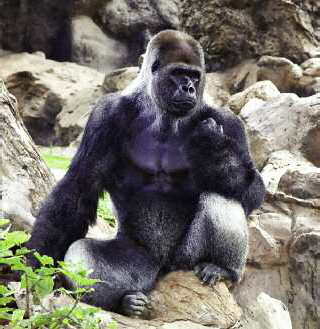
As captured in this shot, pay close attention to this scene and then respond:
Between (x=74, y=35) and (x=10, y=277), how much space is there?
33.2ft

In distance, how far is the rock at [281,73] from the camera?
8.15 meters

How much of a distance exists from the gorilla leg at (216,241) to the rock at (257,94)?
132 inches

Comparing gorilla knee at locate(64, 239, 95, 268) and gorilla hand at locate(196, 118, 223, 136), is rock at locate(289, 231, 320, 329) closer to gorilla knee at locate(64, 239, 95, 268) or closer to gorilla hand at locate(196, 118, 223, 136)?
gorilla hand at locate(196, 118, 223, 136)

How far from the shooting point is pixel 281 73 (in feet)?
27.1

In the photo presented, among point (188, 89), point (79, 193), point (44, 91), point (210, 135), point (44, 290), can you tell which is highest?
point (188, 89)

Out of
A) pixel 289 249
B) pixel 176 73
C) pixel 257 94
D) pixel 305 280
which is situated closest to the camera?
pixel 176 73

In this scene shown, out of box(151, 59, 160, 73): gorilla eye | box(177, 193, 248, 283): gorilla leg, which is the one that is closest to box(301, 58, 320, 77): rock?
box(151, 59, 160, 73): gorilla eye

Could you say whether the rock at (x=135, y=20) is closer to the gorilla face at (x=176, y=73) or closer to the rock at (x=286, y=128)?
the rock at (x=286, y=128)

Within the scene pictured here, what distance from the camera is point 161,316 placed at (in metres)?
3.41

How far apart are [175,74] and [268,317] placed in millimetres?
1415

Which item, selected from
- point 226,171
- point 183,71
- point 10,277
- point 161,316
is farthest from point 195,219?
point 10,277

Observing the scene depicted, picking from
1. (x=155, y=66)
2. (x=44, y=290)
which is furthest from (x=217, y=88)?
(x=44, y=290)

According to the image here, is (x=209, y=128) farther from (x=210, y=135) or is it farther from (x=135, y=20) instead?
(x=135, y=20)

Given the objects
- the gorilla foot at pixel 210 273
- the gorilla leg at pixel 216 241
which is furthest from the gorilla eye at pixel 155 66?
the gorilla foot at pixel 210 273
